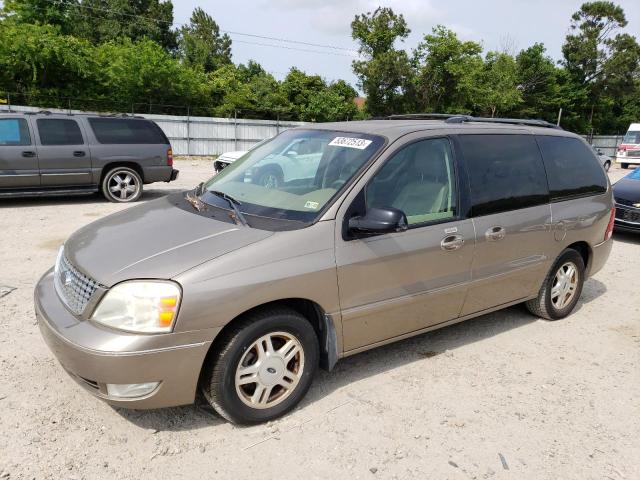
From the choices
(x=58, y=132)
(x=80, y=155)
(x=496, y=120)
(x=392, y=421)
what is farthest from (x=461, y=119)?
(x=58, y=132)

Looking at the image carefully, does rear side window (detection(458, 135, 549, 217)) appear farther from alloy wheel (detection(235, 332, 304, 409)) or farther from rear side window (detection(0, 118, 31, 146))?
rear side window (detection(0, 118, 31, 146))

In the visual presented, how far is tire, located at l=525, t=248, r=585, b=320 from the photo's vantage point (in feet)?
15.7

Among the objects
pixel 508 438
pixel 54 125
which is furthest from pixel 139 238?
pixel 54 125

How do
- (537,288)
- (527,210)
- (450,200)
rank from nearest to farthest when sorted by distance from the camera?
(450,200), (527,210), (537,288)

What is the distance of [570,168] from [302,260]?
10.2ft

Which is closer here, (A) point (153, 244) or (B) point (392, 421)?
(A) point (153, 244)

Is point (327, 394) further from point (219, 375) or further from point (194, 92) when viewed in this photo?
point (194, 92)

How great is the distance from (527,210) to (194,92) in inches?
1063

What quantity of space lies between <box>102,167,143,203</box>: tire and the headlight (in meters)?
8.50

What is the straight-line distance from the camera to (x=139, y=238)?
3.13 metres

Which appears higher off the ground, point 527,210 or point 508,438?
point 527,210

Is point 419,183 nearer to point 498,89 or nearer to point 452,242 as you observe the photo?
point 452,242

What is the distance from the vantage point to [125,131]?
10648mm

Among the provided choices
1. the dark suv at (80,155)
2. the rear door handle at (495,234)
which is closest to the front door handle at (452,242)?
the rear door handle at (495,234)
